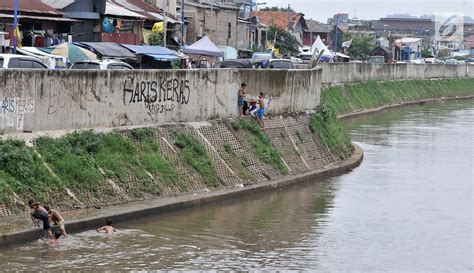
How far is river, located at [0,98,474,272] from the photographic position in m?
20.0

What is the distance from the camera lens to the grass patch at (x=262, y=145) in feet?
102

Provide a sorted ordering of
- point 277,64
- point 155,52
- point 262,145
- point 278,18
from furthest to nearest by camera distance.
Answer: point 278,18
point 277,64
point 155,52
point 262,145

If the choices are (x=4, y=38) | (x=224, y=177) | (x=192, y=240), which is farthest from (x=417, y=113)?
(x=192, y=240)

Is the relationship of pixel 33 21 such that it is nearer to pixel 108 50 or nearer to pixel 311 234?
pixel 108 50

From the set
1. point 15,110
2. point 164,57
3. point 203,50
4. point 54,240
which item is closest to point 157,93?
point 15,110

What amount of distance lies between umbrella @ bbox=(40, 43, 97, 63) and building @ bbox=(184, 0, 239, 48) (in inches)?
1230

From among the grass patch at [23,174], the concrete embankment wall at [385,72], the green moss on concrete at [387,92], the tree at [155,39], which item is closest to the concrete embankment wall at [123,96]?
the grass patch at [23,174]

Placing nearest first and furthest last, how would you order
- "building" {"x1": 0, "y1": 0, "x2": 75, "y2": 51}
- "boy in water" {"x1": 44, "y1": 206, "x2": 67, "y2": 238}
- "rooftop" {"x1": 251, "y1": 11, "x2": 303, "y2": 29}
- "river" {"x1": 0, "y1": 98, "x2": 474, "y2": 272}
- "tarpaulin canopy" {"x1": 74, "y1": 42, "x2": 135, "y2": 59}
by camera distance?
"river" {"x1": 0, "y1": 98, "x2": 474, "y2": 272} < "boy in water" {"x1": 44, "y1": 206, "x2": 67, "y2": 238} < "building" {"x1": 0, "y1": 0, "x2": 75, "y2": 51} < "tarpaulin canopy" {"x1": 74, "y1": 42, "x2": 135, "y2": 59} < "rooftop" {"x1": 251, "y1": 11, "x2": 303, "y2": 29}

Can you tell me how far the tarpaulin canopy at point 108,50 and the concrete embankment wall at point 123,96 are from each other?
350 inches

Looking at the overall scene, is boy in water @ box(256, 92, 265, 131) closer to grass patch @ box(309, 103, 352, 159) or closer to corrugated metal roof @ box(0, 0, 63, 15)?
grass patch @ box(309, 103, 352, 159)

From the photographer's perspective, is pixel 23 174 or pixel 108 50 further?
pixel 108 50

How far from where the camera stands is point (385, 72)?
79.0 meters

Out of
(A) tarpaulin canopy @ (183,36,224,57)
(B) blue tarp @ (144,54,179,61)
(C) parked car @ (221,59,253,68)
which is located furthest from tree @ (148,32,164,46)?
(B) blue tarp @ (144,54,179,61)

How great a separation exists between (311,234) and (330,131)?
14.2m
